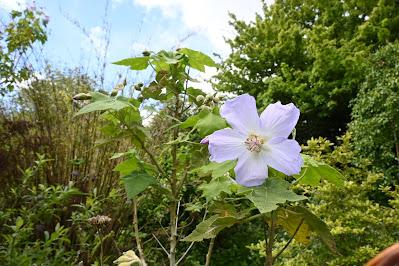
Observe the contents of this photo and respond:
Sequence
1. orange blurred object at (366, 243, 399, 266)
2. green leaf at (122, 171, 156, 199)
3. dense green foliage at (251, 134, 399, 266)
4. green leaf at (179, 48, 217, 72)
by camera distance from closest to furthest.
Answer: orange blurred object at (366, 243, 399, 266), green leaf at (122, 171, 156, 199), green leaf at (179, 48, 217, 72), dense green foliage at (251, 134, 399, 266)

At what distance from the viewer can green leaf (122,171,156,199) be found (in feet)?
3.22

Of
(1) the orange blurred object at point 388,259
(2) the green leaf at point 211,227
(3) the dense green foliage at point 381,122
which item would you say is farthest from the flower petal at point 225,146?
(3) the dense green foliage at point 381,122

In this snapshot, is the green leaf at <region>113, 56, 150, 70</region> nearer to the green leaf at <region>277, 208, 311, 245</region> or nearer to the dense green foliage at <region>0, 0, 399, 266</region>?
the dense green foliage at <region>0, 0, 399, 266</region>

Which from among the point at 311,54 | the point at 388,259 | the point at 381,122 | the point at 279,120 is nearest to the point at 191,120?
the point at 279,120

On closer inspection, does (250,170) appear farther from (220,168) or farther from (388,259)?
(388,259)

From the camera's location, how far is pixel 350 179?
415 centimetres

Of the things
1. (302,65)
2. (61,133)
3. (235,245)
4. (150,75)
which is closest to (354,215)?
(235,245)

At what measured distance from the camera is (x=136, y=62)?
1.16m

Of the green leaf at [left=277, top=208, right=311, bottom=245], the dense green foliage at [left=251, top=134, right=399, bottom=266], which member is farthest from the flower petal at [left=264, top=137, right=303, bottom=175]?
the dense green foliage at [left=251, top=134, right=399, bottom=266]

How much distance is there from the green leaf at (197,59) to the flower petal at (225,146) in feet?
1.28

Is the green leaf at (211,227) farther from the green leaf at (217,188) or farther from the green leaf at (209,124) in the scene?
the green leaf at (209,124)

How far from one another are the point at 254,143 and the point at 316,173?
17cm

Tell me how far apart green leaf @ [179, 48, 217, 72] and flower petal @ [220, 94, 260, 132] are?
36 cm

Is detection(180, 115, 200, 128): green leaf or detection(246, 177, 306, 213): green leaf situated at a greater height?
detection(180, 115, 200, 128): green leaf
